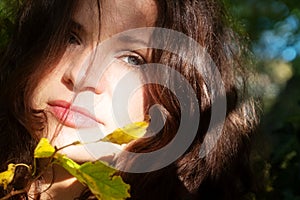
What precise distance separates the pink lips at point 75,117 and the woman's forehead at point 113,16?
18 centimetres

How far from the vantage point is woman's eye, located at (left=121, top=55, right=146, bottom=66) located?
1.36 metres

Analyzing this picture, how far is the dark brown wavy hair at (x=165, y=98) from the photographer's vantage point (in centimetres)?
142

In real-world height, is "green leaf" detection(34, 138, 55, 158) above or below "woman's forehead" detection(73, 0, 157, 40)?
below

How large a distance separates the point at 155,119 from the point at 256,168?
0.72 meters

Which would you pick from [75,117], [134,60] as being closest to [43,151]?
[75,117]

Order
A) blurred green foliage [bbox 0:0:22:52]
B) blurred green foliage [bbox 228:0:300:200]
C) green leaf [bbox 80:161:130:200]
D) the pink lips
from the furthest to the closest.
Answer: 1. blurred green foliage [bbox 228:0:300:200]
2. blurred green foliage [bbox 0:0:22:52]
3. the pink lips
4. green leaf [bbox 80:161:130:200]

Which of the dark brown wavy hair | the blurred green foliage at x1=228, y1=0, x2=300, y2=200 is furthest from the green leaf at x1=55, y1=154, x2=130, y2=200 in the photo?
the blurred green foliage at x1=228, y1=0, x2=300, y2=200

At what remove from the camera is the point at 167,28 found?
4.79 feet

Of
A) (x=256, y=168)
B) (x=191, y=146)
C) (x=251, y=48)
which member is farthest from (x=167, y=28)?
(x=256, y=168)

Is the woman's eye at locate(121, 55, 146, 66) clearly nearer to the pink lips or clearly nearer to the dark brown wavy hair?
the dark brown wavy hair

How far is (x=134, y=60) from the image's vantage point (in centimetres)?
138

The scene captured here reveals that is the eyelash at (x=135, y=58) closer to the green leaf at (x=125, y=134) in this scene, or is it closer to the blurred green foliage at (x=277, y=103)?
the green leaf at (x=125, y=134)

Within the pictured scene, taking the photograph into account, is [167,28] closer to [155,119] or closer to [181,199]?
[155,119]

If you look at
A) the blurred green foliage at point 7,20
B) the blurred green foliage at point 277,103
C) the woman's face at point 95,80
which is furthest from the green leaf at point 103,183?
the blurred green foliage at point 277,103
